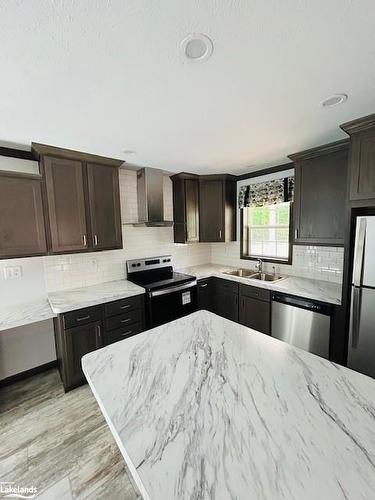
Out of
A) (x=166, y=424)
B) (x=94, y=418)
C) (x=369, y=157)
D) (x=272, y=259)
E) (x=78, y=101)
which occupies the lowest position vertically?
(x=94, y=418)

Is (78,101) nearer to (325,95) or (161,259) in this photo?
(325,95)

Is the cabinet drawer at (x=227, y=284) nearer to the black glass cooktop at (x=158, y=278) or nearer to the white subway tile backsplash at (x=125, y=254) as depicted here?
the black glass cooktop at (x=158, y=278)

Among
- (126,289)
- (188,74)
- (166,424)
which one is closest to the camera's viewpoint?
(166,424)

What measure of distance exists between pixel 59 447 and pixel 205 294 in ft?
7.46

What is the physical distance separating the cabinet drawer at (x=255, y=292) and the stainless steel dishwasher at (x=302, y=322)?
0.31ft

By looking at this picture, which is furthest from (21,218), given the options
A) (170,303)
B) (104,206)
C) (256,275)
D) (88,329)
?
(256,275)

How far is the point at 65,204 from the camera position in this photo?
2.38 m

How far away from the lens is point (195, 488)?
0.61 m

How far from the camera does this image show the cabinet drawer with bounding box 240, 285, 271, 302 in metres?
2.85

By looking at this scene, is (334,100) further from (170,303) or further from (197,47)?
(170,303)

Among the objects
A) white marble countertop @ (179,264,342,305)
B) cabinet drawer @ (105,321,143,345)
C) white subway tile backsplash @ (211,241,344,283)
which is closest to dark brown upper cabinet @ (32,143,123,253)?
cabinet drawer @ (105,321,143,345)

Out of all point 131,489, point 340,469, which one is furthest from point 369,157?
point 131,489

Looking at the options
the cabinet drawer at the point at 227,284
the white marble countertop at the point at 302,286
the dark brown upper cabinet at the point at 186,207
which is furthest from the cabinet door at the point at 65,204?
the cabinet drawer at the point at 227,284

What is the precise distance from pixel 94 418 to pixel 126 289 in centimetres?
125
